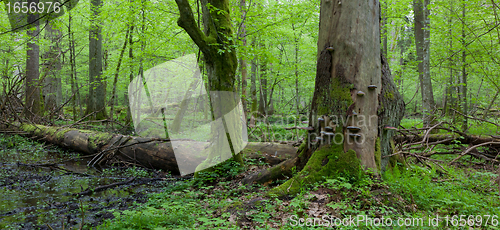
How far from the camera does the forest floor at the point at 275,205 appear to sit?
2.67 m

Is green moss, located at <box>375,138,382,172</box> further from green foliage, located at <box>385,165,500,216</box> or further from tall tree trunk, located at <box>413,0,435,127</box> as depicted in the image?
tall tree trunk, located at <box>413,0,435,127</box>

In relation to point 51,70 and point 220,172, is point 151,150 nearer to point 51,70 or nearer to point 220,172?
point 220,172

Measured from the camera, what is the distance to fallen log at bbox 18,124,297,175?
6.45 metres

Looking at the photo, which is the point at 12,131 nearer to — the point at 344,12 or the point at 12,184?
the point at 12,184

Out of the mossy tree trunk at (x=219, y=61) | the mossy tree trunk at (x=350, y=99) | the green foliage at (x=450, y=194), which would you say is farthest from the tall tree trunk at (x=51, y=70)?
the green foliage at (x=450, y=194)

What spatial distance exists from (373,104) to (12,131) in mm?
12103

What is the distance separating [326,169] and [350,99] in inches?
41.2

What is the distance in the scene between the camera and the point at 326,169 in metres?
3.60

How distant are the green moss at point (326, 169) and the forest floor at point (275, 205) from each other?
0.32 ft

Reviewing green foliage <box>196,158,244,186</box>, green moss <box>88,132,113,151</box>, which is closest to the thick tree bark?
green foliage <box>196,158,244,186</box>

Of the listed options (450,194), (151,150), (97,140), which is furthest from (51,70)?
(450,194)

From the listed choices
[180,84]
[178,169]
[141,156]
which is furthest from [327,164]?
[180,84]

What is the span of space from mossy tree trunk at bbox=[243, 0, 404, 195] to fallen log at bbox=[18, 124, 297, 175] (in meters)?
2.30

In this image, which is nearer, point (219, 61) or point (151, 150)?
point (219, 61)
